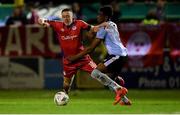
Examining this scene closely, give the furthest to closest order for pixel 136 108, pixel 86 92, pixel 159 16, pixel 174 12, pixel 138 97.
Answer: pixel 174 12, pixel 159 16, pixel 86 92, pixel 138 97, pixel 136 108

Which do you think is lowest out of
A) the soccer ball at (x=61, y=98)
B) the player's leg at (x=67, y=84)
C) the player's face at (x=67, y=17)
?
the soccer ball at (x=61, y=98)

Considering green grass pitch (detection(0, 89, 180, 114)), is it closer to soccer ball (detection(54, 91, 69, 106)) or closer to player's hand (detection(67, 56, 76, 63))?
soccer ball (detection(54, 91, 69, 106))

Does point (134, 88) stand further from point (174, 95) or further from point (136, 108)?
point (136, 108)

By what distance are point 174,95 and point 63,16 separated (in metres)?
5.26

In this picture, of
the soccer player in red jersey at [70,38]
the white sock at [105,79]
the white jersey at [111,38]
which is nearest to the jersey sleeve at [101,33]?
the white jersey at [111,38]

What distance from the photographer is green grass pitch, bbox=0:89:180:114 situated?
1285cm

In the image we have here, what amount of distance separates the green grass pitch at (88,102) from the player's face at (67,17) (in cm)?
174

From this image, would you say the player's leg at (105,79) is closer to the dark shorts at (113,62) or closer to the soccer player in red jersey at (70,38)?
the dark shorts at (113,62)

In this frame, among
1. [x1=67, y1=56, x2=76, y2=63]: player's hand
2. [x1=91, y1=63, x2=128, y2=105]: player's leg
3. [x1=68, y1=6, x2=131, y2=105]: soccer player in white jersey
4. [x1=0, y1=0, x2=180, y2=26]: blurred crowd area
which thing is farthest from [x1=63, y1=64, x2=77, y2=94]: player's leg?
[x1=0, y1=0, x2=180, y2=26]: blurred crowd area

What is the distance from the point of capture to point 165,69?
763 inches

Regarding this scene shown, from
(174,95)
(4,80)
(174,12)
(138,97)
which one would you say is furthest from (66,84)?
(174,12)

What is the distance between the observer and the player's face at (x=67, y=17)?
13562 millimetres

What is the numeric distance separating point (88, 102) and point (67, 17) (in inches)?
96.3

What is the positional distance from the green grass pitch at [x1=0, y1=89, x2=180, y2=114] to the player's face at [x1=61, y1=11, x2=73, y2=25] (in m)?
1.74
